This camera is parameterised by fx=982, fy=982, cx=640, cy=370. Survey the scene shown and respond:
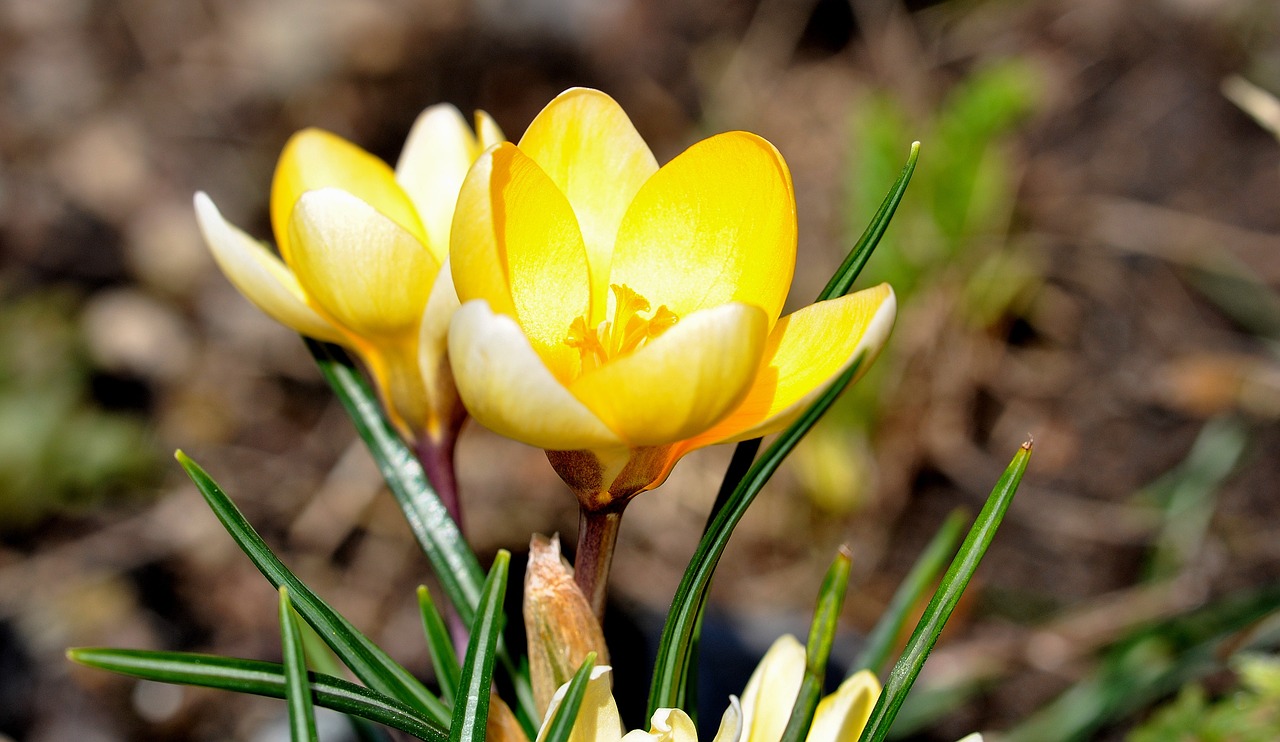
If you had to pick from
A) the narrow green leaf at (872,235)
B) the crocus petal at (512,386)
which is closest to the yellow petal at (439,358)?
the crocus petal at (512,386)

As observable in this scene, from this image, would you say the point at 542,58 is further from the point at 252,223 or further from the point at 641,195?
the point at 641,195

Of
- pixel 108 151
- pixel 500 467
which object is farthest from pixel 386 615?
pixel 108 151

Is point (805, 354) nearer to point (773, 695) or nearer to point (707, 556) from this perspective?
point (707, 556)

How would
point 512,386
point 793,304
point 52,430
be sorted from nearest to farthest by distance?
1. point 512,386
2. point 52,430
3. point 793,304

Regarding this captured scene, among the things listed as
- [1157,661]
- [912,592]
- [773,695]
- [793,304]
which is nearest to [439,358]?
[773,695]

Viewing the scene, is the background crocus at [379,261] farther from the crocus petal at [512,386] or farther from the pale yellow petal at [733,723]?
the pale yellow petal at [733,723]

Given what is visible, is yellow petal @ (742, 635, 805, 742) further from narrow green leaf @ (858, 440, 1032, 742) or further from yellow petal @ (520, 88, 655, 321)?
yellow petal @ (520, 88, 655, 321)

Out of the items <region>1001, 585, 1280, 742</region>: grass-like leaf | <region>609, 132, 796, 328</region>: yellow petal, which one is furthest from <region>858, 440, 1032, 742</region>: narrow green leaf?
<region>1001, 585, 1280, 742</region>: grass-like leaf
